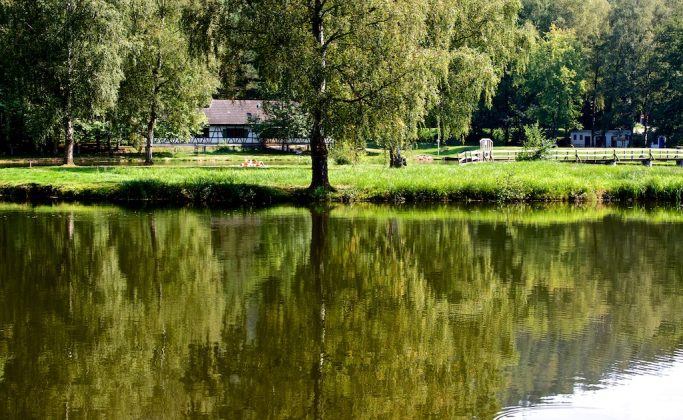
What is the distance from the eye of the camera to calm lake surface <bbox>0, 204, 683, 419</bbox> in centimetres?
966

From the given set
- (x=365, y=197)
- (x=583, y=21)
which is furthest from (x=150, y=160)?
(x=583, y=21)

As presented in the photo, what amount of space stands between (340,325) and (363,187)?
22.3 meters

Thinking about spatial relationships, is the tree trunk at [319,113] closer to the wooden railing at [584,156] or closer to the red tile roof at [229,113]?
the wooden railing at [584,156]

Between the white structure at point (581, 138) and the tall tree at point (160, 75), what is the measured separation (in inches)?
1982

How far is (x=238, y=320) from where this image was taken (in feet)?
43.7

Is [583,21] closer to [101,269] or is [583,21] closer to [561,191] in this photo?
[561,191]

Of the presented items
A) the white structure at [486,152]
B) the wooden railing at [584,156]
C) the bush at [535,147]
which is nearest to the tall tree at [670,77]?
the wooden railing at [584,156]

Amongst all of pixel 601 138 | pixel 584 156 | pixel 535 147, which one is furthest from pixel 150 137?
pixel 601 138

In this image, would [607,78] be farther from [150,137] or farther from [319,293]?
[319,293]

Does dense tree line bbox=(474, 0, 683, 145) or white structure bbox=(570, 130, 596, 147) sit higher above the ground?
dense tree line bbox=(474, 0, 683, 145)

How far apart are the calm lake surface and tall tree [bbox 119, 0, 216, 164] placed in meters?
30.5

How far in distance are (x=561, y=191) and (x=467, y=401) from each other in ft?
89.9

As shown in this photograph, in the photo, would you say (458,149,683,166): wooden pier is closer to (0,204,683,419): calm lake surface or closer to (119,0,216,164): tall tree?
(119,0,216,164): tall tree

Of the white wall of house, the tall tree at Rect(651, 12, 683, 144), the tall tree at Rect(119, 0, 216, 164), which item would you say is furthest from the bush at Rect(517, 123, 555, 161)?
the white wall of house
